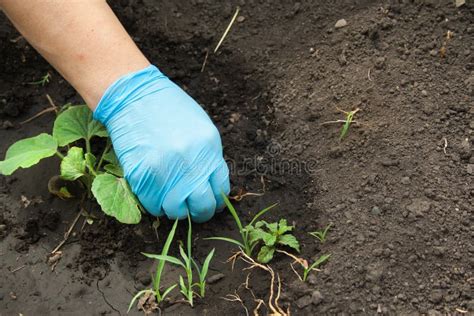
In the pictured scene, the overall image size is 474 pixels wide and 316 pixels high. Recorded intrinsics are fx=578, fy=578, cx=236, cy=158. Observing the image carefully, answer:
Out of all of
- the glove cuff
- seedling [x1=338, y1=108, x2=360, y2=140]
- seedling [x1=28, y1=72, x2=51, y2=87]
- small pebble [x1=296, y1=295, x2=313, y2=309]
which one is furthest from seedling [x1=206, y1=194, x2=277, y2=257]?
seedling [x1=28, y1=72, x2=51, y2=87]

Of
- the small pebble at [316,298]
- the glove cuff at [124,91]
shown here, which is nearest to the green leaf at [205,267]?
the small pebble at [316,298]

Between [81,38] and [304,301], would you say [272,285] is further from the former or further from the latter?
[81,38]

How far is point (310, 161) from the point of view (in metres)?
2.05

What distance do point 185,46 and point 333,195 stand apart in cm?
95

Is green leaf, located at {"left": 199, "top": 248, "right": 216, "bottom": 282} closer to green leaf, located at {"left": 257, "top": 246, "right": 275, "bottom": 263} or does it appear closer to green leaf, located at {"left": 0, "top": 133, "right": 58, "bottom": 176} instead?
green leaf, located at {"left": 257, "top": 246, "right": 275, "bottom": 263}

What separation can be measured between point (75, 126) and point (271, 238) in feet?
2.71

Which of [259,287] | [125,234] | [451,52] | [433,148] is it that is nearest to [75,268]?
[125,234]

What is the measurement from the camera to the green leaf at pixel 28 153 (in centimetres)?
190

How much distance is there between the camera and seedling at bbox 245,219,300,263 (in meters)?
1.81

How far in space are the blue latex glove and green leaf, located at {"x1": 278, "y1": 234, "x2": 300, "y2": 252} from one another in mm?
252

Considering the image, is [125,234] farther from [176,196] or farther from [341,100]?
[341,100]

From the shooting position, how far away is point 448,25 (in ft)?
7.04

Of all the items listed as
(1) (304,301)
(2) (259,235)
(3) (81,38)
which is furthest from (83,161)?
(1) (304,301)

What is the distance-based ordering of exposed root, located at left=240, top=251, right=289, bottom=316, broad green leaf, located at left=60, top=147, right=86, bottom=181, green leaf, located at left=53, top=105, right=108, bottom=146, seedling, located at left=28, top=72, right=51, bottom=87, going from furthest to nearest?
1. seedling, located at left=28, top=72, right=51, bottom=87
2. green leaf, located at left=53, top=105, right=108, bottom=146
3. broad green leaf, located at left=60, top=147, right=86, bottom=181
4. exposed root, located at left=240, top=251, right=289, bottom=316
